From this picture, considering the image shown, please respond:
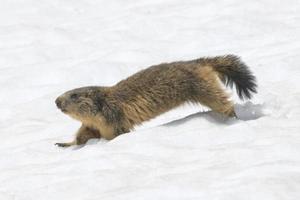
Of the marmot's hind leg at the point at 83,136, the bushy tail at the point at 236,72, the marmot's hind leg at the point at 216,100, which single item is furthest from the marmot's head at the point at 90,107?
the bushy tail at the point at 236,72

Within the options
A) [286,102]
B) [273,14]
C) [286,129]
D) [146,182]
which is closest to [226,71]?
[286,102]

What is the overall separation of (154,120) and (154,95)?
105cm

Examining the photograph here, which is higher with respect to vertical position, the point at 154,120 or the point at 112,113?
the point at 112,113

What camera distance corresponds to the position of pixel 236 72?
25.3ft

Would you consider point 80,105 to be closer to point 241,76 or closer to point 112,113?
point 112,113

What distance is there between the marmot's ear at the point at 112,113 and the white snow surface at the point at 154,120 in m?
0.27

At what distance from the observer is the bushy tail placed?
7.66 meters

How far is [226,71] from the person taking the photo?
7.79m

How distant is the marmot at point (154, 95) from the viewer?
7527mm

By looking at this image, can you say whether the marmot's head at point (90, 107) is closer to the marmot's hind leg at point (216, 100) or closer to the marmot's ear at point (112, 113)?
the marmot's ear at point (112, 113)

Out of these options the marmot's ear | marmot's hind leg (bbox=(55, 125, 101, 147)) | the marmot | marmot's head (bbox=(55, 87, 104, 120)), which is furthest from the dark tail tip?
marmot's hind leg (bbox=(55, 125, 101, 147))

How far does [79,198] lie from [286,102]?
329 cm

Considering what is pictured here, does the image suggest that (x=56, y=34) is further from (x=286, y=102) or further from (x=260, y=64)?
(x=286, y=102)

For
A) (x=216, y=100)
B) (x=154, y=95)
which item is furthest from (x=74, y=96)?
(x=216, y=100)
